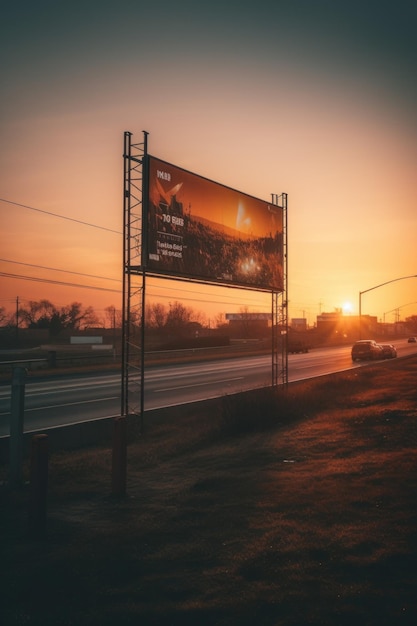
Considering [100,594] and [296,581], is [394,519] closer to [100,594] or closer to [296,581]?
[296,581]

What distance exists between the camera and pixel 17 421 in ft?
30.5

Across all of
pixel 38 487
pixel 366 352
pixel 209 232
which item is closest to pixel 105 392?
pixel 209 232

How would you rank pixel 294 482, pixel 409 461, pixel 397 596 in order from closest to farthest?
pixel 397 596
pixel 294 482
pixel 409 461

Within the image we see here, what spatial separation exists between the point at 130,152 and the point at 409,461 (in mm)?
10724

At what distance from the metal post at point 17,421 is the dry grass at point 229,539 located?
2.23 feet

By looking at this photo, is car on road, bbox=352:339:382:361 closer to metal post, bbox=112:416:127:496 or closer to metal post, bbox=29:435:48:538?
metal post, bbox=112:416:127:496

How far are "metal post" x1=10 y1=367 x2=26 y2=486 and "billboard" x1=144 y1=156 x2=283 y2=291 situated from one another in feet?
23.3

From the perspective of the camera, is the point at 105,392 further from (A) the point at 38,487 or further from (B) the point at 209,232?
(A) the point at 38,487

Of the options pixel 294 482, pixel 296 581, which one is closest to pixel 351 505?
pixel 294 482

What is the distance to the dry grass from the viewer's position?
15.0 feet

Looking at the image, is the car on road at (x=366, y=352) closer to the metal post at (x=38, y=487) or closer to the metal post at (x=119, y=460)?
the metal post at (x=119, y=460)

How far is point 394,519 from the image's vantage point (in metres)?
6.46

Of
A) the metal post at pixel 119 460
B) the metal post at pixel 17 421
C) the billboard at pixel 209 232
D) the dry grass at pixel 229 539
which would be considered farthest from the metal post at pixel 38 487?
the billboard at pixel 209 232

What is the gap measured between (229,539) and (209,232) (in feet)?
44.6
